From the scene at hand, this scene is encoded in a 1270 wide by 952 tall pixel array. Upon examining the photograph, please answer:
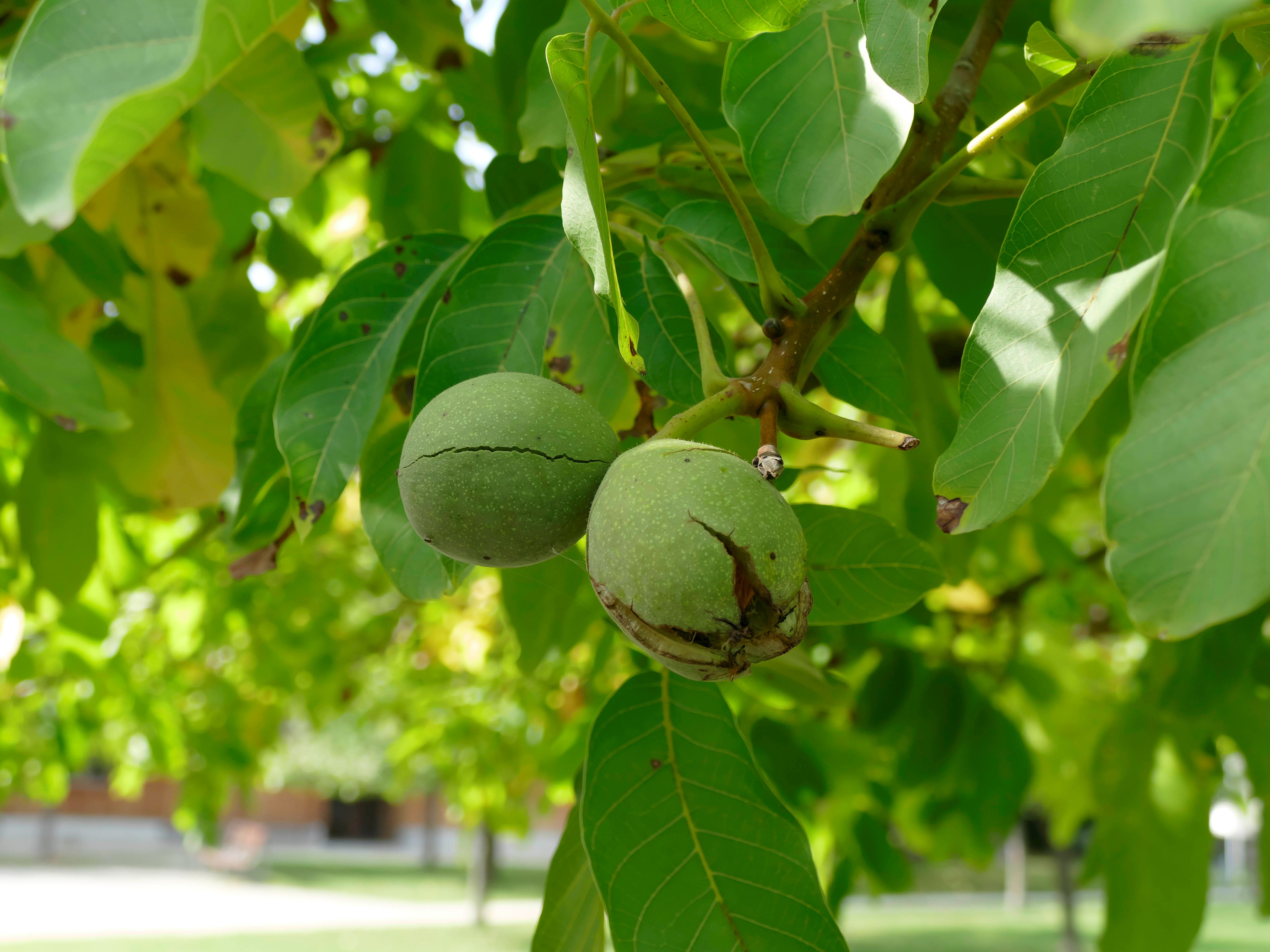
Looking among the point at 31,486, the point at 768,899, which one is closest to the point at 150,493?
the point at 31,486

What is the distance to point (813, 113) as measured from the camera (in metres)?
0.93

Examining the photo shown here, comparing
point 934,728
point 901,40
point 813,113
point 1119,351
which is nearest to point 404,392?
point 813,113

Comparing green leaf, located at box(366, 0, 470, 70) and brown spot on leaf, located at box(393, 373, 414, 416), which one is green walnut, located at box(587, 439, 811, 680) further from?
green leaf, located at box(366, 0, 470, 70)

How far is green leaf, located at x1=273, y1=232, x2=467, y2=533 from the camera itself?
1059mm

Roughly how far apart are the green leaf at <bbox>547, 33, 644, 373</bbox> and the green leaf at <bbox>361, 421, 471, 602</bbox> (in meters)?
0.37

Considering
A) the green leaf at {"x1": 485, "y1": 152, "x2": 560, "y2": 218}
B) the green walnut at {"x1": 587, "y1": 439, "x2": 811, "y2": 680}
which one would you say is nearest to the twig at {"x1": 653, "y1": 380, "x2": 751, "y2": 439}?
the green walnut at {"x1": 587, "y1": 439, "x2": 811, "y2": 680}

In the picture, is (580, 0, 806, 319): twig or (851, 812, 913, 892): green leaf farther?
(851, 812, 913, 892): green leaf

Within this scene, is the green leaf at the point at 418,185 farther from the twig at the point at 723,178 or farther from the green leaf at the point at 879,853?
the green leaf at the point at 879,853

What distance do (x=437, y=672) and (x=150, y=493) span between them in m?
4.15

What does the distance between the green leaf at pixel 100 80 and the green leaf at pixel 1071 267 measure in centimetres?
54

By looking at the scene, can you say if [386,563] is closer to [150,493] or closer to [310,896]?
[150,493]

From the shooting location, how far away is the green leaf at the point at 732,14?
812 mm

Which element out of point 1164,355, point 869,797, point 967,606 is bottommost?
point 869,797

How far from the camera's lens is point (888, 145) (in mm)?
877
